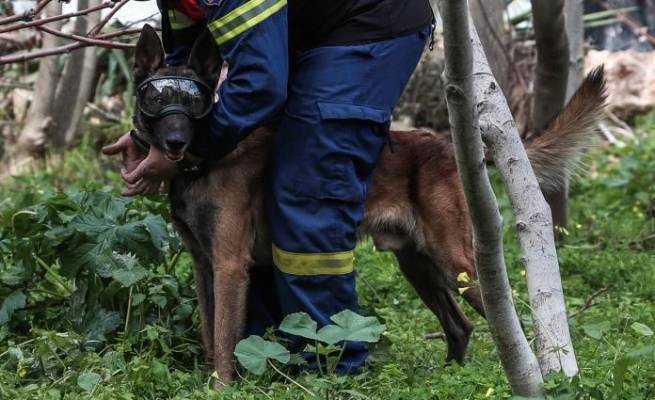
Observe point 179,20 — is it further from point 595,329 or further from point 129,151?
point 595,329

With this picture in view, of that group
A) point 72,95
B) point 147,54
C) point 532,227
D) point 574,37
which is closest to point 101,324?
point 147,54

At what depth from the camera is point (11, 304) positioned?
465 centimetres

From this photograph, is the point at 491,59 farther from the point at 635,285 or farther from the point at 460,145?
the point at 460,145

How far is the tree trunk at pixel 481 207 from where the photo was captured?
2.49 metres

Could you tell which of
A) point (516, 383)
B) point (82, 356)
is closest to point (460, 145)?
point (516, 383)

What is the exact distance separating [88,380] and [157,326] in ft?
2.26

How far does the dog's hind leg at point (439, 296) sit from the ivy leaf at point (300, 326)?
48.6 inches

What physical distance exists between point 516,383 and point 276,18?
164 cm

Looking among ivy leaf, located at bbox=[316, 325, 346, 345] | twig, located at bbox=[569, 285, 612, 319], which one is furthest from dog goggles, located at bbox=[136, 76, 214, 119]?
twig, located at bbox=[569, 285, 612, 319]

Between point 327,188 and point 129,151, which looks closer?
point 327,188

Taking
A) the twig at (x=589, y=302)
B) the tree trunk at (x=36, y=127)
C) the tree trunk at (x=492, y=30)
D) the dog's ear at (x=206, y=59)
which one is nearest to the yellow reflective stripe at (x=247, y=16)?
the dog's ear at (x=206, y=59)

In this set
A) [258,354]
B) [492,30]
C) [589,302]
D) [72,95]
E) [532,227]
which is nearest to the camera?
[532,227]

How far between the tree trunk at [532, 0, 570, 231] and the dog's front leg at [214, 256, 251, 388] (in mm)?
2266

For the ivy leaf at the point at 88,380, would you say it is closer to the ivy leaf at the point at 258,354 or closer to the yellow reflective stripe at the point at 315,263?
the ivy leaf at the point at 258,354
